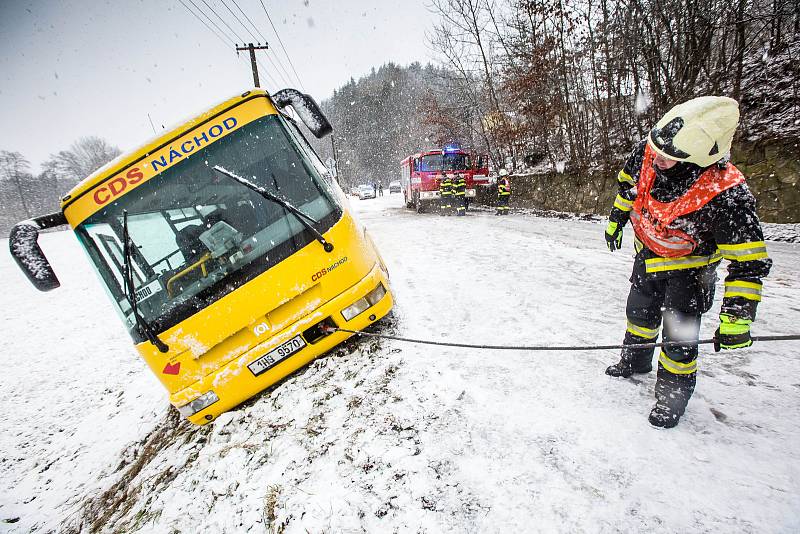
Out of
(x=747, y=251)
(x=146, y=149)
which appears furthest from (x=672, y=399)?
(x=146, y=149)

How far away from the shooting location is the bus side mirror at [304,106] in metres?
3.21

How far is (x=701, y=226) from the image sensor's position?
1900mm

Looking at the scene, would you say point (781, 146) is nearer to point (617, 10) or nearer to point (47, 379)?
point (617, 10)

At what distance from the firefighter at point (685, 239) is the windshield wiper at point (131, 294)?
137 inches

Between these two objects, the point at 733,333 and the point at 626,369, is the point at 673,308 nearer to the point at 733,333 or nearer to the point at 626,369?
the point at 733,333

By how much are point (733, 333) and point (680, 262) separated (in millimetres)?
473

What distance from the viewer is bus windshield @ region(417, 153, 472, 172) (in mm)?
15148

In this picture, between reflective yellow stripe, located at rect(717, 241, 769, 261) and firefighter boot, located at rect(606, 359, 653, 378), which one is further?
firefighter boot, located at rect(606, 359, 653, 378)

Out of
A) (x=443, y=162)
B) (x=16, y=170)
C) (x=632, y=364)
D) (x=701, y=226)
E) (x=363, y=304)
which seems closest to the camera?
(x=701, y=226)

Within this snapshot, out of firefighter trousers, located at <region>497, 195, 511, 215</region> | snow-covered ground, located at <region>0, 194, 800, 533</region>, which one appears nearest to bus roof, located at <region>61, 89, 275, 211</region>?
snow-covered ground, located at <region>0, 194, 800, 533</region>

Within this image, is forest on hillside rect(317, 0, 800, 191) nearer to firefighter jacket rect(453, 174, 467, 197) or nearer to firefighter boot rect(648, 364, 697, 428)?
firefighter jacket rect(453, 174, 467, 197)

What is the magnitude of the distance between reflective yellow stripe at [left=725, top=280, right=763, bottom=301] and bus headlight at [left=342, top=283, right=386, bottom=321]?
2376mm

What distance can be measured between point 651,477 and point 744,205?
1468mm

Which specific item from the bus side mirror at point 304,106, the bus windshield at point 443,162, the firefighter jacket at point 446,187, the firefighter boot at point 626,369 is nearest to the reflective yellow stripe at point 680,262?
the firefighter boot at point 626,369
